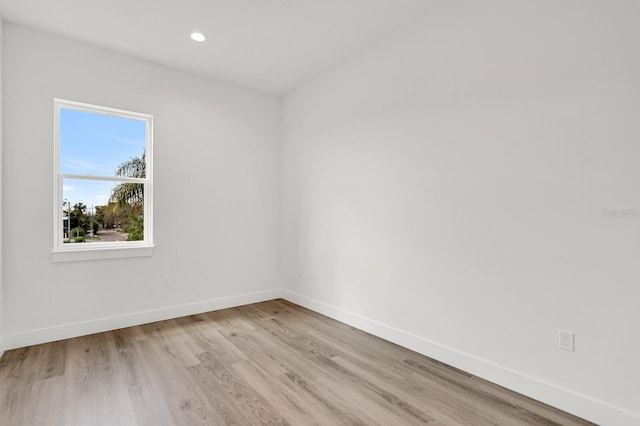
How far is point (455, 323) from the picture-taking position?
2568 mm

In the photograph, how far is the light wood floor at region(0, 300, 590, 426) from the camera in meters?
Answer: 1.94

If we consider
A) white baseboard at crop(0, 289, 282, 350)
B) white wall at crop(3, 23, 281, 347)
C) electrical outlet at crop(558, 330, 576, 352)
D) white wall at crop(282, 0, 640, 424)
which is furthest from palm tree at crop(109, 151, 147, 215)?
electrical outlet at crop(558, 330, 576, 352)

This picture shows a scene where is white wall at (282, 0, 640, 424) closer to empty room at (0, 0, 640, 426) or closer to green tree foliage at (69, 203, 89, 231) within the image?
empty room at (0, 0, 640, 426)

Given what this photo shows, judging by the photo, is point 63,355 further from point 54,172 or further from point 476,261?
point 476,261

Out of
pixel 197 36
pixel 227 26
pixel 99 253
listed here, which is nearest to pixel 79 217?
pixel 99 253

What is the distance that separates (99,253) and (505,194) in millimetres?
3702

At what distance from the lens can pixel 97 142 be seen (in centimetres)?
340

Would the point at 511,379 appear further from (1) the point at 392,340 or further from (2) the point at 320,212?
(2) the point at 320,212

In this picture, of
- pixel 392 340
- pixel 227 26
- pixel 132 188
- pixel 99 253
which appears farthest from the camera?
pixel 132 188

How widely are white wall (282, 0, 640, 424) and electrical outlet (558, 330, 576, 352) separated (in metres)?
0.03

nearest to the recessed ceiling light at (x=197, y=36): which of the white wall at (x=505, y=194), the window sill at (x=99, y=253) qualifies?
the white wall at (x=505, y=194)

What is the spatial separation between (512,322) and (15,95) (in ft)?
14.7

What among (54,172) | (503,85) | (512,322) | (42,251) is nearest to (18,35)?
(54,172)

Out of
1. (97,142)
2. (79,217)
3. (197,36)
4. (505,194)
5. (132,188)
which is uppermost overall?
(197,36)
